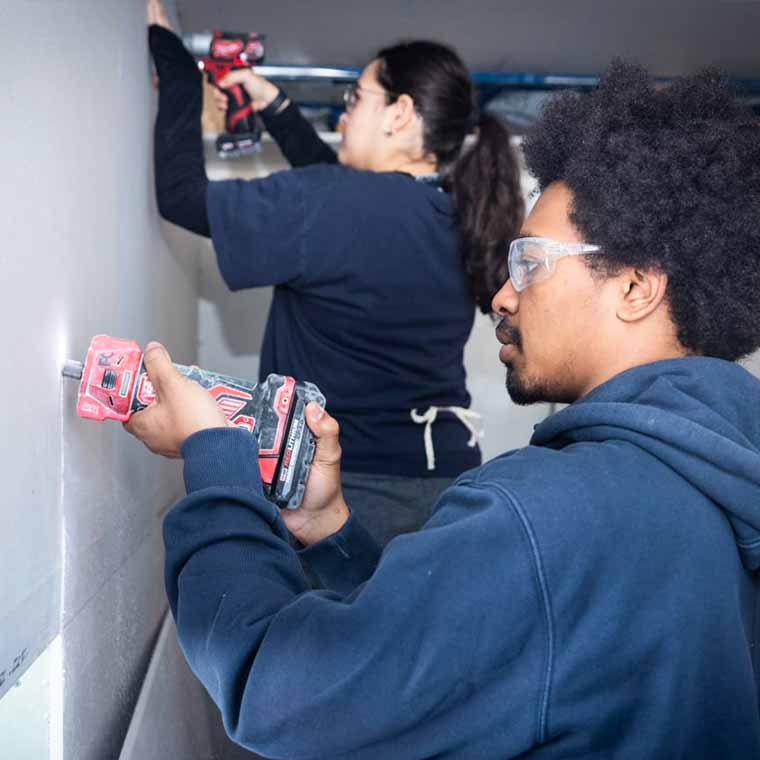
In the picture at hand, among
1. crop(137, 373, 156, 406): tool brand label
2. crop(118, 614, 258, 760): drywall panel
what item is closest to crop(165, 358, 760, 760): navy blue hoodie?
crop(137, 373, 156, 406): tool brand label

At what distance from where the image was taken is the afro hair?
2.40 ft

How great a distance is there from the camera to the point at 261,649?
617 millimetres

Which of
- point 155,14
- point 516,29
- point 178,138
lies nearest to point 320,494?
point 178,138

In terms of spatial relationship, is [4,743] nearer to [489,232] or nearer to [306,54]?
[489,232]

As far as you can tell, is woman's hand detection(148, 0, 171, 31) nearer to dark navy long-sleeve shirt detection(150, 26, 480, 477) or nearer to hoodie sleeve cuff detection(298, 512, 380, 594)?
dark navy long-sleeve shirt detection(150, 26, 480, 477)

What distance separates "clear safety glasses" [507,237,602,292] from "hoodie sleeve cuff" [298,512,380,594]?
368 millimetres

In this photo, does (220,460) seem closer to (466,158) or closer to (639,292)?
(639,292)

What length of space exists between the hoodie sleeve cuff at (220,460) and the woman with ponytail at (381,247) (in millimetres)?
517

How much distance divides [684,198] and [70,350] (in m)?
0.71

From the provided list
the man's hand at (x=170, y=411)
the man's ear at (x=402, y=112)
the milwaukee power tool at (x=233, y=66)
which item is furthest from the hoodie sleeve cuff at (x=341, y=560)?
the milwaukee power tool at (x=233, y=66)

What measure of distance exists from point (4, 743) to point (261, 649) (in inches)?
19.4

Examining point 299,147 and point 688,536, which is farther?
point 299,147

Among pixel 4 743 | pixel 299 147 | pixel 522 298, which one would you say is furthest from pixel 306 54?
pixel 4 743

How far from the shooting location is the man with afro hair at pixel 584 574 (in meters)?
0.58
